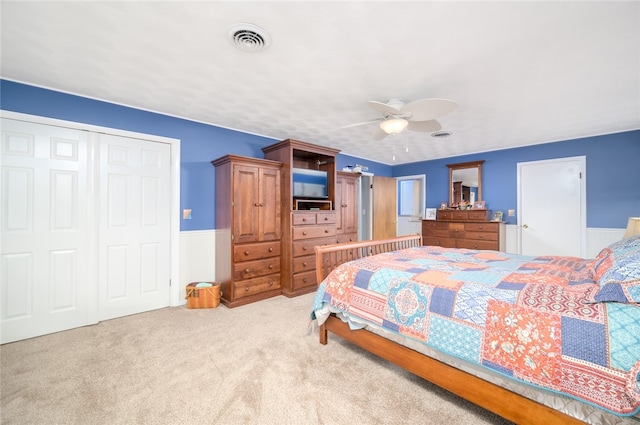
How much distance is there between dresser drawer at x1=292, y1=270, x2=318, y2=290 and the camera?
375 centimetres

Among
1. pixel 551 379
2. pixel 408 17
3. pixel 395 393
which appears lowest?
pixel 395 393

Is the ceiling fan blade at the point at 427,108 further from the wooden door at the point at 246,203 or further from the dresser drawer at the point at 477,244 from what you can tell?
the dresser drawer at the point at 477,244

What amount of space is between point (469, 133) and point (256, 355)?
13.6 ft

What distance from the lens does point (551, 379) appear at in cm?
116

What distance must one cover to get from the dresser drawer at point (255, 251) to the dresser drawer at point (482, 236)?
3648 mm

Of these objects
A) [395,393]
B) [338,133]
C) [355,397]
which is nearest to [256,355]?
[355,397]

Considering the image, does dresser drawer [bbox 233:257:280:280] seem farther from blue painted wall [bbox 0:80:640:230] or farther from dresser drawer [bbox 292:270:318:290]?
blue painted wall [bbox 0:80:640:230]

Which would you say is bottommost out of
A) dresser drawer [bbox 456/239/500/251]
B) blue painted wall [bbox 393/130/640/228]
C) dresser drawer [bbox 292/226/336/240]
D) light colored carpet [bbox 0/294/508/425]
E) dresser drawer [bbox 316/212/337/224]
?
light colored carpet [bbox 0/294/508/425]

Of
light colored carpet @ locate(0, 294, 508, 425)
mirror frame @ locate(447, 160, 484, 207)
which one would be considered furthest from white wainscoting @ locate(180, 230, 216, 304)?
mirror frame @ locate(447, 160, 484, 207)

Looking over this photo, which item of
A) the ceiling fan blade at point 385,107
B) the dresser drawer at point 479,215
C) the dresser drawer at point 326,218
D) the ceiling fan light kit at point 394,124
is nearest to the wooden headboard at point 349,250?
the dresser drawer at point 326,218

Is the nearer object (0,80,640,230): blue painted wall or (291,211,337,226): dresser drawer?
(0,80,640,230): blue painted wall

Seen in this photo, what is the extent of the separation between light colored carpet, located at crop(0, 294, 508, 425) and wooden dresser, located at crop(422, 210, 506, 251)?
147 inches

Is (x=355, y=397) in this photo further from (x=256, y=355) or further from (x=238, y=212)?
(x=238, y=212)

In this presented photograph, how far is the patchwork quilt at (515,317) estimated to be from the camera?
1073mm
